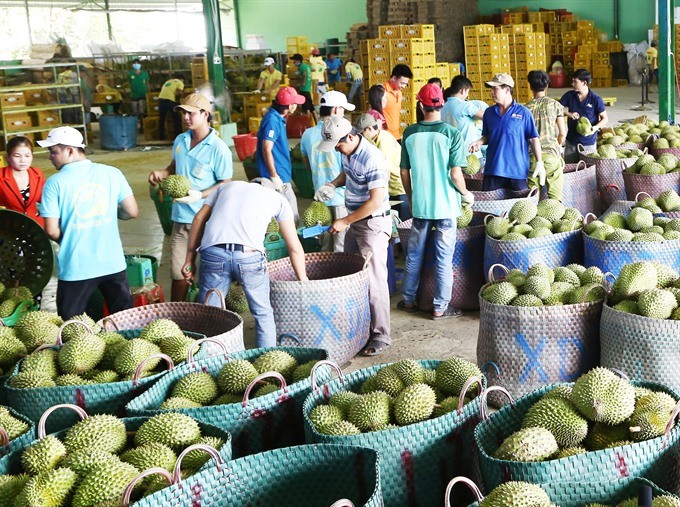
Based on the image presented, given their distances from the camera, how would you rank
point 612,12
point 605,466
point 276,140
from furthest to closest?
point 612,12 → point 276,140 → point 605,466

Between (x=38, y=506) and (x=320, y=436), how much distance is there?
0.93 metres

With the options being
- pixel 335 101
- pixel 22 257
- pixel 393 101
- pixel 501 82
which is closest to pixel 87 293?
pixel 22 257

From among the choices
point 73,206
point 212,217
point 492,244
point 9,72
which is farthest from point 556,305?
point 9,72

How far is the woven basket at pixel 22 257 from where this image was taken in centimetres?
528

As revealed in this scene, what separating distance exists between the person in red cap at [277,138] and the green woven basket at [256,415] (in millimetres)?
4055

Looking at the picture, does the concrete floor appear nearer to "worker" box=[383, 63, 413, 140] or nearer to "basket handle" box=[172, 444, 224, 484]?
"worker" box=[383, 63, 413, 140]

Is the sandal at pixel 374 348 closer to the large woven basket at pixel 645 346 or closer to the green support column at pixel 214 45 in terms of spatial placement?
the large woven basket at pixel 645 346

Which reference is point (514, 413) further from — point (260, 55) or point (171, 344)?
point (260, 55)

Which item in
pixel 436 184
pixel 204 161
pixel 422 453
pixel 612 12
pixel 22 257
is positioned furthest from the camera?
pixel 612 12

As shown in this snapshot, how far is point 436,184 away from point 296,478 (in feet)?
11.7

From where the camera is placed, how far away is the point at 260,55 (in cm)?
2058

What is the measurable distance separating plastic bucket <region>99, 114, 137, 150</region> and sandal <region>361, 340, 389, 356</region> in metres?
13.4

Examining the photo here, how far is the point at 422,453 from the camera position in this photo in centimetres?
292

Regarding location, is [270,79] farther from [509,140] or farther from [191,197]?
[191,197]
